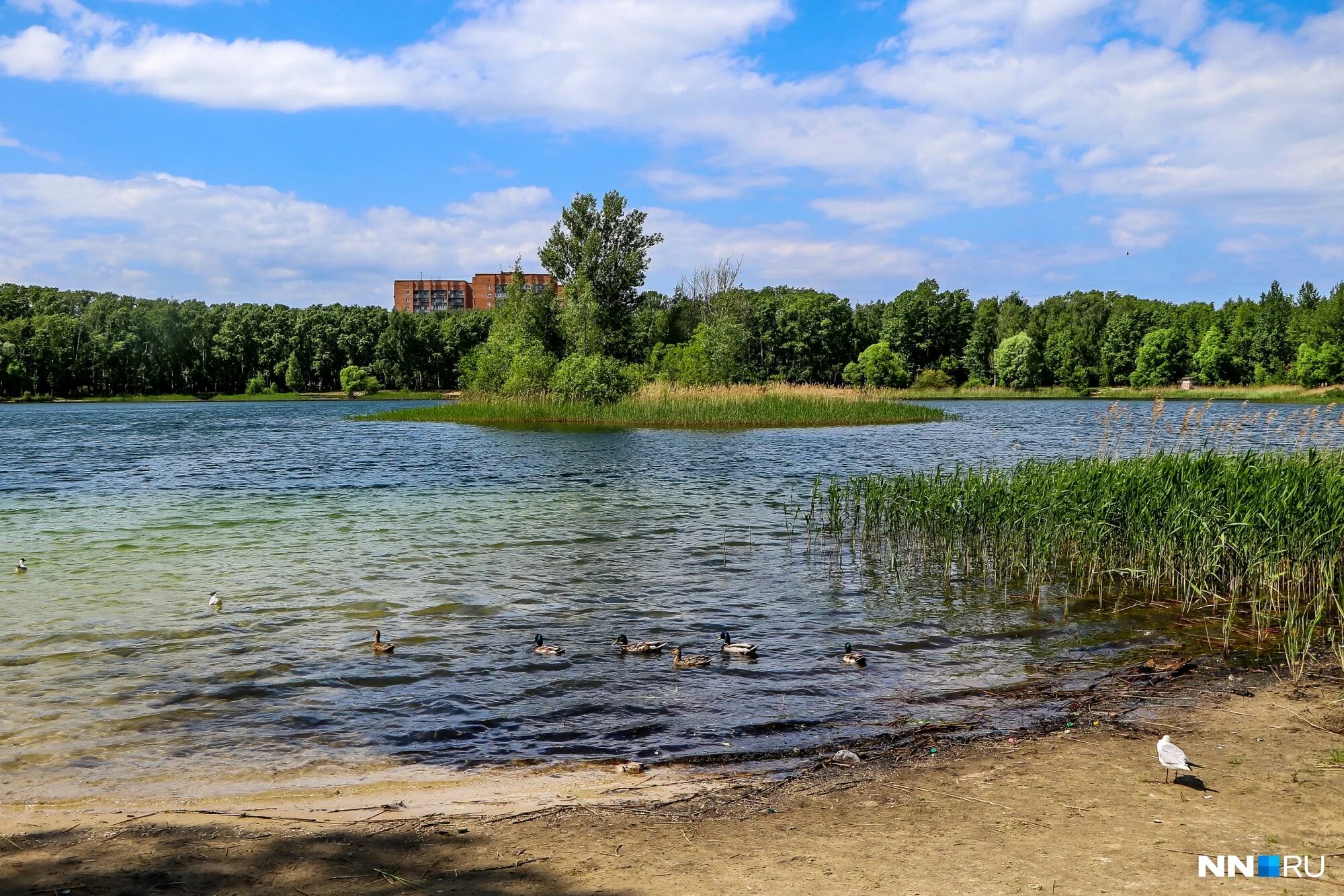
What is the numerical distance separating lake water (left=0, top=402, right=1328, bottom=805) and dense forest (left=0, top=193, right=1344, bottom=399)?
42436 mm

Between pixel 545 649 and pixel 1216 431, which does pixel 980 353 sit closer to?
pixel 1216 431

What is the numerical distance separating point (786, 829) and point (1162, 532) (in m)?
8.30

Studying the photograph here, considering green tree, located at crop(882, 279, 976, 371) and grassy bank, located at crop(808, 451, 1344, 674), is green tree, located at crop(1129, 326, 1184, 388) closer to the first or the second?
green tree, located at crop(882, 279, 976, 371)

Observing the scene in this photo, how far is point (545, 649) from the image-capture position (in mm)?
9359

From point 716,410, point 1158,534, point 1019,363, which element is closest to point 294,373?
point 716,410

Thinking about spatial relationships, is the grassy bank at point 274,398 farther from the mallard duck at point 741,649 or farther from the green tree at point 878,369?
the mallard duck at point 741,649

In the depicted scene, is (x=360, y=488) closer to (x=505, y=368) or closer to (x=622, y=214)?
(x=505, y=368)

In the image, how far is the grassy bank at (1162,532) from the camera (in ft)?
33.3

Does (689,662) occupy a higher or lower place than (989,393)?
lower

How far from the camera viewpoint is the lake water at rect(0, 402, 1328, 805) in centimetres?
712

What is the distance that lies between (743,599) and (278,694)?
5.68m

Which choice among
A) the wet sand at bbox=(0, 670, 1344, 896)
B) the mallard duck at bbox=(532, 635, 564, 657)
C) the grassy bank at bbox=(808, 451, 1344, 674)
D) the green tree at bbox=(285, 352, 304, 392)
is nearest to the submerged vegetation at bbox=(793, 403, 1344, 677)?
the grassy bank at bbox=(808, 451, 1344, 674)

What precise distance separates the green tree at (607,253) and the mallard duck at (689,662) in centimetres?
6228

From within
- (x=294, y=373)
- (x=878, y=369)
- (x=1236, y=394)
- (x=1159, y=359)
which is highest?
(x=1159, y=359)
